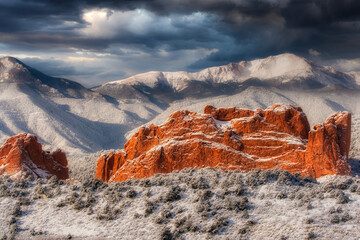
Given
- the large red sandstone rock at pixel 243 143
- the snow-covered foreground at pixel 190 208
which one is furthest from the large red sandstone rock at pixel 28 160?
the snow-covered foreground at pixel 190 208

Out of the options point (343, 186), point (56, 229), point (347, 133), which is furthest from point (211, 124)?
point (56, 229)

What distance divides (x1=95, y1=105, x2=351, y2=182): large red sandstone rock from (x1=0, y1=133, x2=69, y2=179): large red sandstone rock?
26.8 feet

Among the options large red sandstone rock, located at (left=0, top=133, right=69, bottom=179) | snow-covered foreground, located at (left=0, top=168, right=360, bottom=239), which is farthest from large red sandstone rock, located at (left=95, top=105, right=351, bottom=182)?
snow-covered foreground, located at (left=0, top=168, right=360, bottom=239)

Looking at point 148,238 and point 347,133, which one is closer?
point 148,238

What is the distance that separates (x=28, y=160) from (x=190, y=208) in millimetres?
26055

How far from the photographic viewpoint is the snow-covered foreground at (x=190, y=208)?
24.2 meters

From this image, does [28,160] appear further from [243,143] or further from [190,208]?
[190,208]

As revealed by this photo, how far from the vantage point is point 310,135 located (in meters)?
41.4

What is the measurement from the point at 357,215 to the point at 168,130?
87.2 ft

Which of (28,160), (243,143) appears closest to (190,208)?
(243,143)

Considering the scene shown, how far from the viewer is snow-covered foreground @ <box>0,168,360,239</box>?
952 inches

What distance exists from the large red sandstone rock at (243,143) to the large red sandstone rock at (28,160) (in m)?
8.16

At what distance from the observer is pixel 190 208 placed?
26984 mm

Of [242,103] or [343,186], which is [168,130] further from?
[242,103]
